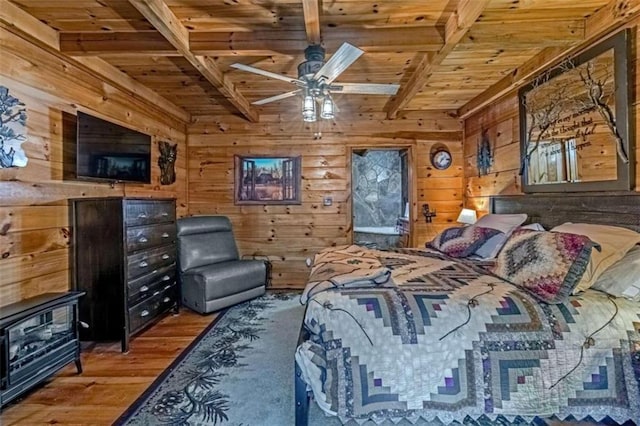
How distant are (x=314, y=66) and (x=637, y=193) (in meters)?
2.29

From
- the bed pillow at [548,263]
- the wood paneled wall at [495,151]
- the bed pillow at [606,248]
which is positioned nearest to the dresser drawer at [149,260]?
the bed pillow at [548,263]

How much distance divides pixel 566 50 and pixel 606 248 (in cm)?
171

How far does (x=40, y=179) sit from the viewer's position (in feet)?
8.93

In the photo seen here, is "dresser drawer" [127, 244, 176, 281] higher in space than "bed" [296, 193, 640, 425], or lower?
higher

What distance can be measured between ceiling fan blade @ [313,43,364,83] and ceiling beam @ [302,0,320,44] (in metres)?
0.24

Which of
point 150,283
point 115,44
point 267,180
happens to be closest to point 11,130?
Answer: point 115,44

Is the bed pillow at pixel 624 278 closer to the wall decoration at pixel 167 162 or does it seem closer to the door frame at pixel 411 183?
the door frame at pixel 411 183

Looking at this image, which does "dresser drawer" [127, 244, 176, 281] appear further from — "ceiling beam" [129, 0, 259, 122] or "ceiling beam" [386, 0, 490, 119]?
"ceiling beam" [386, 0, 490, 119]

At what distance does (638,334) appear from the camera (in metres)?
1.88

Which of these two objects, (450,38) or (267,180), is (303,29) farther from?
(267,180)

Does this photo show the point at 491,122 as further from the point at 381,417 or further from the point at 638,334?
the point at 381,417

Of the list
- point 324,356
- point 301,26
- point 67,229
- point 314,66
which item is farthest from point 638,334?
point 67,229

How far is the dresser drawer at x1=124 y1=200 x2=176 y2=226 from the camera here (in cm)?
314

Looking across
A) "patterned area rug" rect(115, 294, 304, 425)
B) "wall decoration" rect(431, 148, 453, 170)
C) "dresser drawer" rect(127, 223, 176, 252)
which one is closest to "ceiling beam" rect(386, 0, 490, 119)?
"wall decoration" rect(431, 148, 453, 170)
